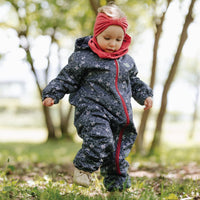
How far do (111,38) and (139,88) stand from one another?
608mm

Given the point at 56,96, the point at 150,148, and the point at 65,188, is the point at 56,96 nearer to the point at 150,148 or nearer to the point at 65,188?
the point at 65,188

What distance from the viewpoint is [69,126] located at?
51.5 feet

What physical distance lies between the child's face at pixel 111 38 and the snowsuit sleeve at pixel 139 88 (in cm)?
35

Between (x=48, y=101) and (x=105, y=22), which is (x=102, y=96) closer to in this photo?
(x=48, y=101)

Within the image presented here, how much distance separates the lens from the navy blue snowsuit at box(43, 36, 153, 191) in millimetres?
2402

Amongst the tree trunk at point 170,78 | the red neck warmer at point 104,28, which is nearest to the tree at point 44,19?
the tree trunk at point 170,78

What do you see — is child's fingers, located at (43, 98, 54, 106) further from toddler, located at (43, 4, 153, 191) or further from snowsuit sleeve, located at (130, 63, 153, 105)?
snowsuit sleeve, located at (130, 63, 153, 105)

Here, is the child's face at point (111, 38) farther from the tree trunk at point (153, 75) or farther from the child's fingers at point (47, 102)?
the tree trunk at point (153, 75)

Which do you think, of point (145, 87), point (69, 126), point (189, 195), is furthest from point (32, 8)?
point (189, 195)

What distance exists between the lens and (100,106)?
251 cm

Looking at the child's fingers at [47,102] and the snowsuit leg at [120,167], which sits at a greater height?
the child's fingers at [47,102]

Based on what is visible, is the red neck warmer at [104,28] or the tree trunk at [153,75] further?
the tree trunk at [153,75]

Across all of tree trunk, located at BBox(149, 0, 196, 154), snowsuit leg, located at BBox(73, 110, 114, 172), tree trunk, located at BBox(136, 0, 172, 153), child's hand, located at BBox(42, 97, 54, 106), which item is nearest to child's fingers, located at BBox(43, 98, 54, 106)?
child's hand, located at BBox(42, 97, 54, 106)

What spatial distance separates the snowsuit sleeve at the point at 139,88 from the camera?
281 cm
